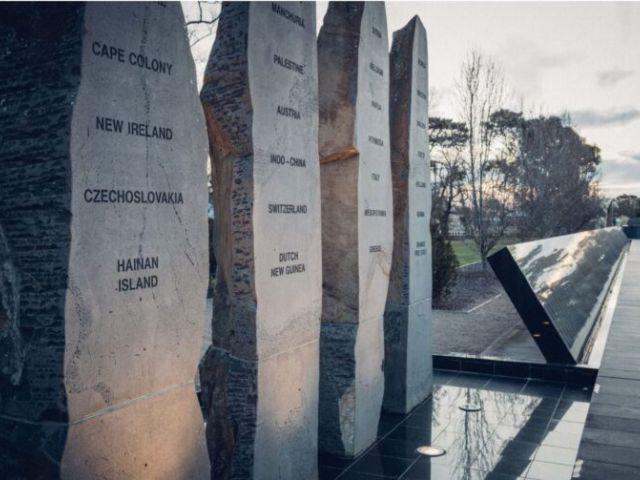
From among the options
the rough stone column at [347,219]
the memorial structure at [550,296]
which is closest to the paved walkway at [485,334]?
the memorial structure at [550,296]

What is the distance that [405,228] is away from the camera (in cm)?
742

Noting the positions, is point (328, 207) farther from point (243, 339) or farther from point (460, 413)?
point (460, 413)

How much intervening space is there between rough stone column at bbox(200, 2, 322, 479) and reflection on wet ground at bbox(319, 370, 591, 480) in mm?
1099

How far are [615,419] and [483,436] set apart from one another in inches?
66.2

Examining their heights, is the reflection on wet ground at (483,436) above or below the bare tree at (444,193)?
below

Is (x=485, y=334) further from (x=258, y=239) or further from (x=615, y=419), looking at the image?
(x=258, y=239)

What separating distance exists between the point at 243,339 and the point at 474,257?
3080 centimetres

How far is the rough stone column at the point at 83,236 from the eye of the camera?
117 inches

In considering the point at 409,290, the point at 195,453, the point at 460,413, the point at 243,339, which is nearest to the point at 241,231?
the point at 243,339

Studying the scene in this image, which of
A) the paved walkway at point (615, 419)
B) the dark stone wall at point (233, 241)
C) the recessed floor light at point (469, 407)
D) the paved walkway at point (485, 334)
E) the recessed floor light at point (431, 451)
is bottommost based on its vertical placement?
the recessed floor light at point (431, 451)

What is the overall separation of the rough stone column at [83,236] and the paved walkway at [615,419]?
9.60ft

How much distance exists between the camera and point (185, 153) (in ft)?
12.3

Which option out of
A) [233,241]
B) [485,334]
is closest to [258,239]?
[233,241]

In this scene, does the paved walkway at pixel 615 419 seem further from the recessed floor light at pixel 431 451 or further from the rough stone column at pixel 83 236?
the rough stone column at pixel 83 236
